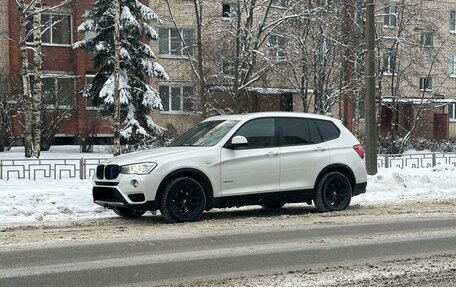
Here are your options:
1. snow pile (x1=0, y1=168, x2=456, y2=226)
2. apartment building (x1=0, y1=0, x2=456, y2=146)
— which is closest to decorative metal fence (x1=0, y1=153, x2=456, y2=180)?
snow pile (x1=0, y1=168, x2=456, y2=226)

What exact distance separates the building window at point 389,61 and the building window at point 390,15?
5.00ft

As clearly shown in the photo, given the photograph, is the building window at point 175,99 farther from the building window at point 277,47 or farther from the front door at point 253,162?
the front door at point 253,162

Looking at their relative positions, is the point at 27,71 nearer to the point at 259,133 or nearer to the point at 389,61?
the point at 259,133

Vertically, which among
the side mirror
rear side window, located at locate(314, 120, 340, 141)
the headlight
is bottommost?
the headlight

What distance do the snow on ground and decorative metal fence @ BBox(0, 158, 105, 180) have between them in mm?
679

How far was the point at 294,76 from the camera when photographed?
24.2 metres

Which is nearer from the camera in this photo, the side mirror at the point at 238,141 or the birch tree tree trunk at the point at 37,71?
the side mirror at the point at 238,141

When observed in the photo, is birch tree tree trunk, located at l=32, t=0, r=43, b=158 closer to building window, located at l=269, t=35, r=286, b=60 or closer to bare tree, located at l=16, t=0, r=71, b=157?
bare tree, located at l=16, t=0, r=71, b=157

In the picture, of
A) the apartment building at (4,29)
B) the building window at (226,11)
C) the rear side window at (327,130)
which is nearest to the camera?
the rear side window at (327,130)

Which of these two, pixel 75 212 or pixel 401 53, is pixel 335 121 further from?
pixel 401 53

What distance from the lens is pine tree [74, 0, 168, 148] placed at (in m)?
24.4

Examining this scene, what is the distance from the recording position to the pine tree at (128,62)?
24.4m

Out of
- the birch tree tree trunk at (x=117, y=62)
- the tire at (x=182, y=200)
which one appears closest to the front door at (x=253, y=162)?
the tire at (x=182, y=200)

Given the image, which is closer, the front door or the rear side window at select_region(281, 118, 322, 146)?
the front door
